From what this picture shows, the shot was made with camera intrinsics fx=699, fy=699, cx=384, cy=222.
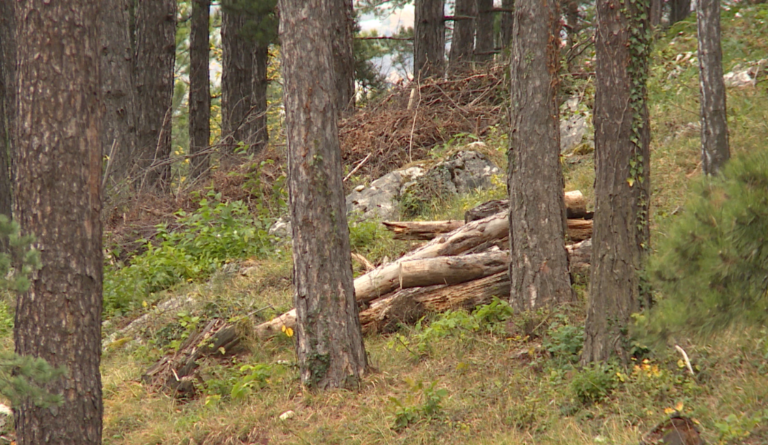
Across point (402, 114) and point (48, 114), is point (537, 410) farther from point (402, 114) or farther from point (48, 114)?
point (402, 114)

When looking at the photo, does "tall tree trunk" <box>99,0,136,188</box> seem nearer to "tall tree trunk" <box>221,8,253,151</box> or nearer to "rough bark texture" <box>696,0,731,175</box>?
"tall tree trunk" <box>221,8,253,151</box>

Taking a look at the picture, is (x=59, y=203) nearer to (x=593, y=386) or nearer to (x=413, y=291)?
(x=413, y=291)

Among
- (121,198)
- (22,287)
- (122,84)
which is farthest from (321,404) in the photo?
(122,84)

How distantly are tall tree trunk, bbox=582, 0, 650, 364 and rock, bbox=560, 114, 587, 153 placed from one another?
6.10 metres

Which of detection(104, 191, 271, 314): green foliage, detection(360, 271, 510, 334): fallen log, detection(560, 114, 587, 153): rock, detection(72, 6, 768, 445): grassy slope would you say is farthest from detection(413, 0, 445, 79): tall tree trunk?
detection(360, 271, 510, 334): fallen log

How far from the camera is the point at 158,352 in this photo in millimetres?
7570

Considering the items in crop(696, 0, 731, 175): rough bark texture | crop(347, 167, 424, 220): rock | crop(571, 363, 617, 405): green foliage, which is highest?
crop(696, 0, 731, 175): rough bark texture

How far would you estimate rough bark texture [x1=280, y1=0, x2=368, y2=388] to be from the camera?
6.01 m

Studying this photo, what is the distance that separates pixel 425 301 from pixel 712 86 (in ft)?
13.6

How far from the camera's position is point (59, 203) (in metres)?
4.77

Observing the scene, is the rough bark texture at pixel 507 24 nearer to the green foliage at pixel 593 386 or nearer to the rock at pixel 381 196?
the rock at pixel 381 196

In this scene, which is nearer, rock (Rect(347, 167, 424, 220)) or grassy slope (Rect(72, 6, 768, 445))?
grassy slope (Rect(72, 6, 768, 445))

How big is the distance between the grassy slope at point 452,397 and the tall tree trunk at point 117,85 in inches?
224

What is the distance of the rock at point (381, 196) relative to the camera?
1063 centimetres
